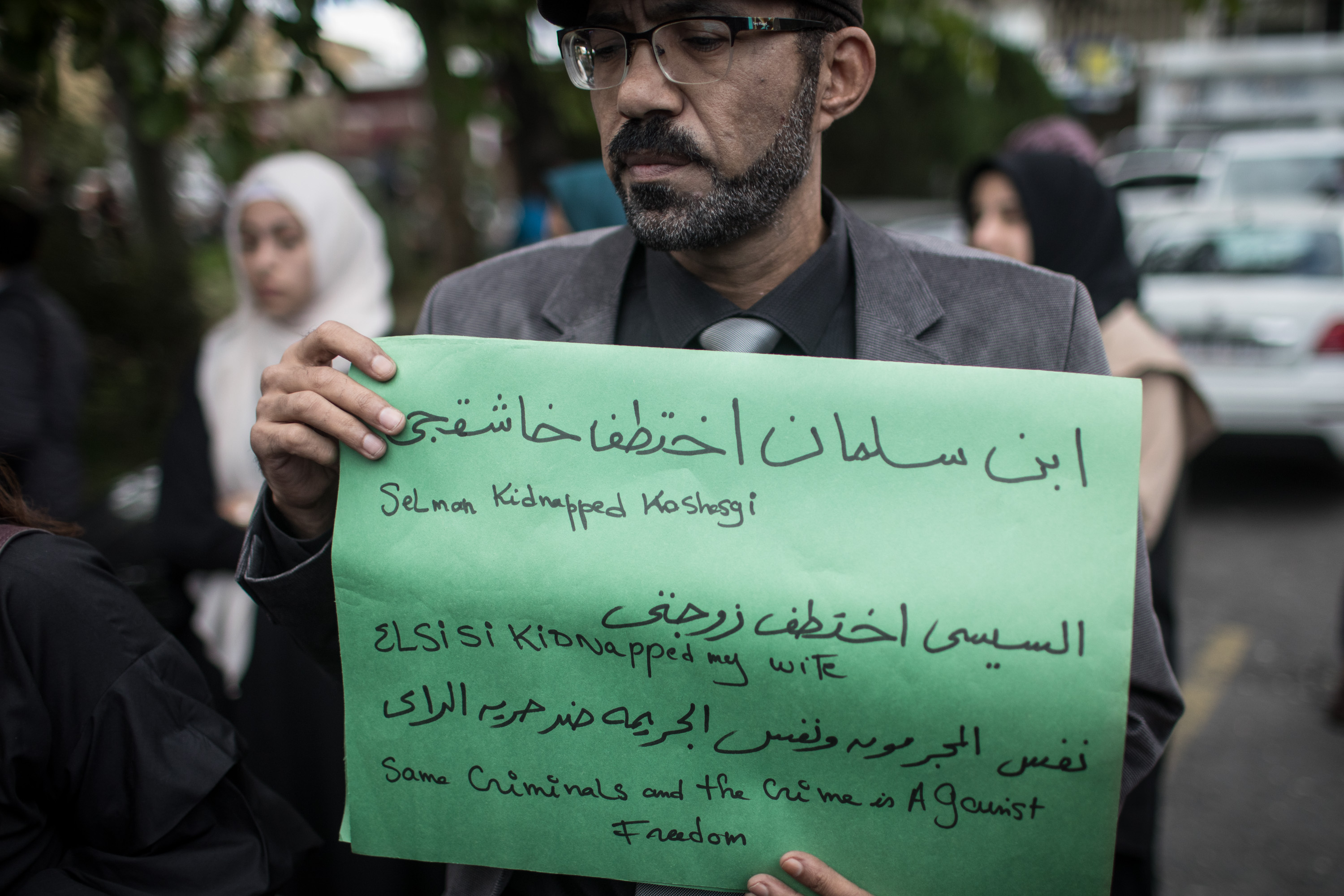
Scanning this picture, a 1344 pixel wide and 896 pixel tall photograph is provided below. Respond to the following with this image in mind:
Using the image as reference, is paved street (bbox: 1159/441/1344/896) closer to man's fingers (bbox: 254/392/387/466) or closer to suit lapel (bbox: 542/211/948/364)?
suit lapel (bbox: 542/211/948/364)

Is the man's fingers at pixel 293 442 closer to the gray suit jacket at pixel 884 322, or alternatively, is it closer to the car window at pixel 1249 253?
the gray suit jacket at pixel 884 322

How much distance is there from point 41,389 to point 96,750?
247cm

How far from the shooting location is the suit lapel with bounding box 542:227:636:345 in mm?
1486

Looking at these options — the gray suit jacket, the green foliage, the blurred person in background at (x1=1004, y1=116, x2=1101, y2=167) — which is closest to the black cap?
the gray suit jacket

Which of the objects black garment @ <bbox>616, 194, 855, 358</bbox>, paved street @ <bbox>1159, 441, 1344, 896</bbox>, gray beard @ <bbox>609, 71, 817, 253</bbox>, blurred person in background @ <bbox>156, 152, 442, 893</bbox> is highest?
gray beard @ <bbox>609, 71, 817, 253</bbox>

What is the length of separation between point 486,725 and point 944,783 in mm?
559

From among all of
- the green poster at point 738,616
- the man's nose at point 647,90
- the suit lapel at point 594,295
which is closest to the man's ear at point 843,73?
the man's nose at point 647,90

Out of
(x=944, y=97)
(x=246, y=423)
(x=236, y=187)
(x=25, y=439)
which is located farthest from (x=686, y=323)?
(x=944, y=97)

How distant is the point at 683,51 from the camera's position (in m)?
1.34

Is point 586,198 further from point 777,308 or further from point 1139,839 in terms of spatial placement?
point 1139,839

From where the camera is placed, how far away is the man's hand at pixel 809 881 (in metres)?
1.19

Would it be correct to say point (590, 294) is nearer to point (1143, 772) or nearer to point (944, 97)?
point (1143, 772)

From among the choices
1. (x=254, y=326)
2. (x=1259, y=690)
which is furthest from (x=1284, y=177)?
(x=254, y=326)

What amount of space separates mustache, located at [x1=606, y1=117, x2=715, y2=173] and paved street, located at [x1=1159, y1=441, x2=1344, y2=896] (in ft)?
9.43
